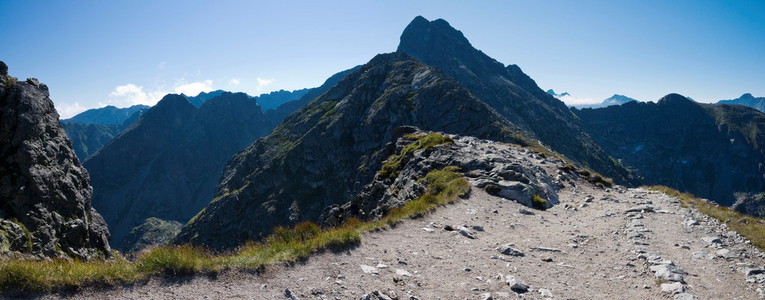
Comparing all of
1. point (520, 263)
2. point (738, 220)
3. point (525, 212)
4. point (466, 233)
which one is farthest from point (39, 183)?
point (738, 220)

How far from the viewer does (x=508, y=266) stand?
46.0 ft

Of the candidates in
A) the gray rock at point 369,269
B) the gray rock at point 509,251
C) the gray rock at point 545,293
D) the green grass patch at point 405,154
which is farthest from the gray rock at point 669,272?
the green grass patch at point 405,154

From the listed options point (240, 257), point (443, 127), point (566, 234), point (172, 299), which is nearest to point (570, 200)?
point (566, 234)

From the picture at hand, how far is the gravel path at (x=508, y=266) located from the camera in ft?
34.5

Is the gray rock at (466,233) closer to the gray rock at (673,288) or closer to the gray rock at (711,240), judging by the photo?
the gray rock at (673,288)

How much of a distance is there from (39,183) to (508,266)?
41020 millimetres

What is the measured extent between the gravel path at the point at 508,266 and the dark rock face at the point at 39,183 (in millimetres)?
23262

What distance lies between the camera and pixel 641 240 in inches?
663

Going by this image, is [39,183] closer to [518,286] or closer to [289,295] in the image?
[289,295]

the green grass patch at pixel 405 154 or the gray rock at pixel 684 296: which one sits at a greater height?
the green grass patch at pixel 405 154

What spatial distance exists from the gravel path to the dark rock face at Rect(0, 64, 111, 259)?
23.3m

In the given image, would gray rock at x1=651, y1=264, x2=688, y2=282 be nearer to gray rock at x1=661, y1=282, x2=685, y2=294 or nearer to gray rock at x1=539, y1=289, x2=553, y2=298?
gray rock at x1=661, y1=282, x2=685, y2=294

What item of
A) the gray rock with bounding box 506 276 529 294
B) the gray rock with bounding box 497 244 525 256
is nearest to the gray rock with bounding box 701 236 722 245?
the gray rock with bounding box 497 244 525 256

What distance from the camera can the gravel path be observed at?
10516 millimetres
